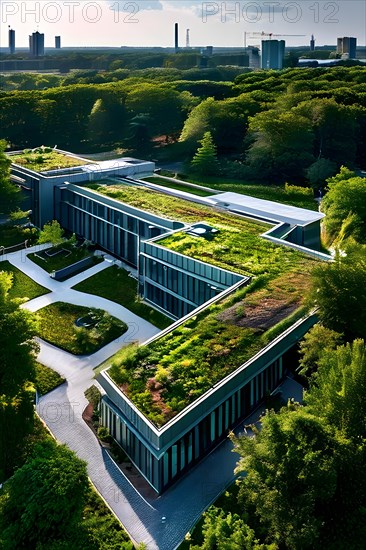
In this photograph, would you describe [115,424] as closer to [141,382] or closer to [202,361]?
[141,382]

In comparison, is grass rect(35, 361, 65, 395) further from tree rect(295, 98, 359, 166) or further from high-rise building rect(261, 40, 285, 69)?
high-rise building rect(261, 40, 285, 69)

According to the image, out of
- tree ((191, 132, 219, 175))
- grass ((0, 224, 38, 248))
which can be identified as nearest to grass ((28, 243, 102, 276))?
grass ((0, 224, 38, 248))

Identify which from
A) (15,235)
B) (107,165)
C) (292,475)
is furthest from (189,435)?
(107,165)

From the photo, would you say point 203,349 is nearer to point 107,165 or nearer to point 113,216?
point 113,216

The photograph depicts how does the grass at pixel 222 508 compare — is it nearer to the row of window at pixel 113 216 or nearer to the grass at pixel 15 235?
the row of window at pixel 113 216

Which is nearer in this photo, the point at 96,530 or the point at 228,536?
the point at 228,536
